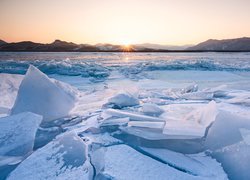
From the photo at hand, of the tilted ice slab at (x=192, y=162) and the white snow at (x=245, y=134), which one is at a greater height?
the white snow at (x=245, y=134)

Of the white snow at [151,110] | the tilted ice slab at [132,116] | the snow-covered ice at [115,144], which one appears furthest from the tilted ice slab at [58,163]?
the white snow at [151,110]

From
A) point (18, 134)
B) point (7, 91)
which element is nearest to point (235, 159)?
point (18, 134)

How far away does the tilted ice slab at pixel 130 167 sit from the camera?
1322mm

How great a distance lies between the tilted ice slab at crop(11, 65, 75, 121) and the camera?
7.82ft

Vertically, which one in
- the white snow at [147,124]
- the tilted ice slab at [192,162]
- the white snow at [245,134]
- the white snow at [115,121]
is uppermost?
the white snow at [245,134]

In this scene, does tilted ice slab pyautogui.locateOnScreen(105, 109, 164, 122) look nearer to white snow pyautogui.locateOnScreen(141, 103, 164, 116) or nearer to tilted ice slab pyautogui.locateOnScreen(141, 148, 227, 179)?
white snow pyautogui.locateOnScreen(141, 103, 164, 116)

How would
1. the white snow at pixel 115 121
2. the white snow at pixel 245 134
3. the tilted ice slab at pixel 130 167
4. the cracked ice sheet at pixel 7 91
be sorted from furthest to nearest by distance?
the cracked ice sheet at pixel 7 91, the white snow at pixel 115 121, the white snow at pixel 245 134, the tilted ice slab at pixel 130 167

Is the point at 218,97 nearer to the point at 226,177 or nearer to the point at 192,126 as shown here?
the point at 192,126

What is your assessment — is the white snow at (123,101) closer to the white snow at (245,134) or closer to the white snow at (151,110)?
the white snow at (151,110)

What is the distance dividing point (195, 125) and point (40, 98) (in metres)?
1.64

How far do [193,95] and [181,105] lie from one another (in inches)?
30.5

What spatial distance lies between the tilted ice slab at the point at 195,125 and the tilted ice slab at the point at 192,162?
19 centimetres

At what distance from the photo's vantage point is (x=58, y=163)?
147 centimetres

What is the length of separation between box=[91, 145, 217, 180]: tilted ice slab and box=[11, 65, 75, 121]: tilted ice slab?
106 centimetres
